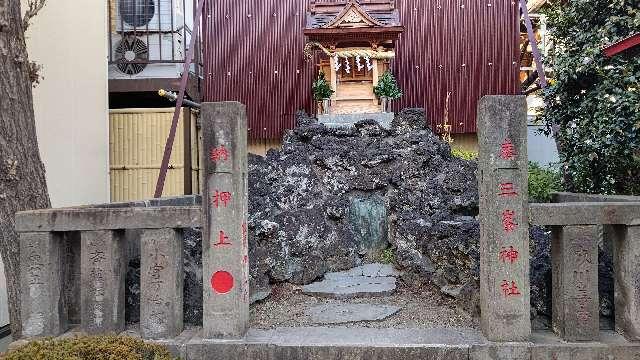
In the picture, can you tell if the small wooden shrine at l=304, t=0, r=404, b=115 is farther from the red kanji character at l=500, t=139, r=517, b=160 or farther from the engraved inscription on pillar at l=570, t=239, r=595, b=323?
the engraved inscription on pillar at l=570, t=239, r=595, b=323

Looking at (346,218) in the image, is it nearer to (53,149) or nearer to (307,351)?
(307,351)

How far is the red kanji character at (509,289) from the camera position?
491cm

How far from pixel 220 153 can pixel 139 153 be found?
7.56 meters

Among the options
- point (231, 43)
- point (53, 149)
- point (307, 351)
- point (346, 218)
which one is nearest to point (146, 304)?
point (307, 351)

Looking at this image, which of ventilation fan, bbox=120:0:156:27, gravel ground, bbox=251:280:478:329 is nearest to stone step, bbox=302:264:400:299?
gravel ground, bbox=251:280:478:329

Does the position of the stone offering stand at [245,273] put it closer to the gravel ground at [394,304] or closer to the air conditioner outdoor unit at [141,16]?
the gravel ground at [394,304]

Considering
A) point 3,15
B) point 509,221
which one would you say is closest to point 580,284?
point 509,221

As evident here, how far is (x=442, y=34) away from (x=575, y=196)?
7.90 m

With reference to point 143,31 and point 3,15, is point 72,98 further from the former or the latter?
point 3,15

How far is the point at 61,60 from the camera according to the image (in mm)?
9242

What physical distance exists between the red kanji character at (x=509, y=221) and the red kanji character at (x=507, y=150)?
1.85 ft

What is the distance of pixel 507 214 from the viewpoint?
491 cm

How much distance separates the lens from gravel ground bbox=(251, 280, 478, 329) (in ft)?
18.8

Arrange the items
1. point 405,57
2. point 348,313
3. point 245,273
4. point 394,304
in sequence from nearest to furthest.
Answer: point 245,273
point 348,313
point 394,304
point 405,57
